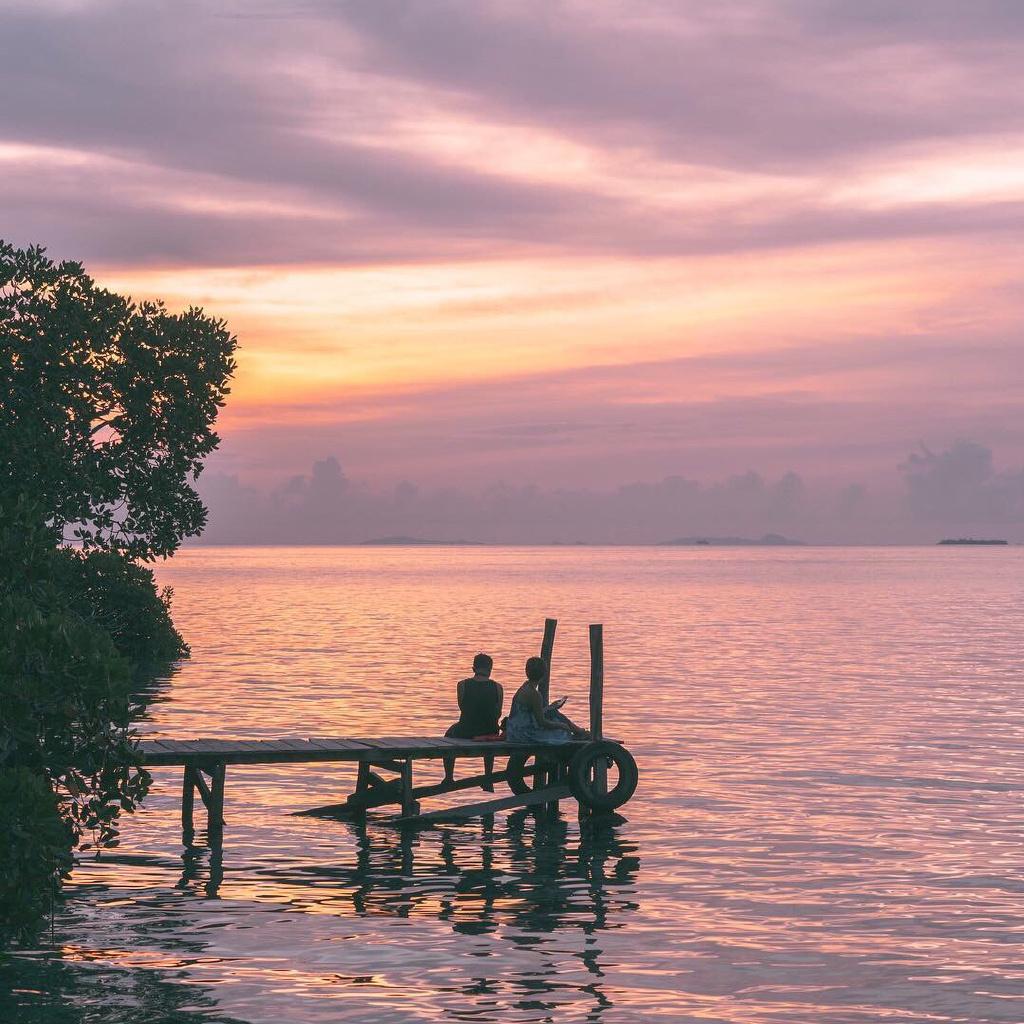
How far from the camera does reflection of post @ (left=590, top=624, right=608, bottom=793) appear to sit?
27.3 meters

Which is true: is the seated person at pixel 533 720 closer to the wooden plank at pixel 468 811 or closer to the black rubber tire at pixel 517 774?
the wooden plank at pixel 468 811

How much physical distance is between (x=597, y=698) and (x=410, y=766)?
490 cm

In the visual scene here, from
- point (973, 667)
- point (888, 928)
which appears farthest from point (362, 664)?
point (888, 928)

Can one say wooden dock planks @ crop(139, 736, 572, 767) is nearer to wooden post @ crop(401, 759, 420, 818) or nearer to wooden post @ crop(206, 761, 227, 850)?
wooden post @ crop(401, 759, 420, 818)

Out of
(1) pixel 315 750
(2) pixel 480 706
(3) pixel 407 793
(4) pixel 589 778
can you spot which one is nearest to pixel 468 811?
(3) pixel 407 793

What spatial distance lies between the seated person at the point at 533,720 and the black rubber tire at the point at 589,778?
0.52 meters

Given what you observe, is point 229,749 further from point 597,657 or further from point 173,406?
point 173,406

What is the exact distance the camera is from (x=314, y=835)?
1027 inches

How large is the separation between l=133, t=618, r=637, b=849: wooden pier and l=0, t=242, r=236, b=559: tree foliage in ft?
35.3

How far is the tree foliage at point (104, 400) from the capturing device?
35.2 metres

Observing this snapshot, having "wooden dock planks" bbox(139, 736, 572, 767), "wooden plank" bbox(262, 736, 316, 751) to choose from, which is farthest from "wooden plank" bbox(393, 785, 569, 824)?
"wooden plank" bbox(262, 736, 316, 751)

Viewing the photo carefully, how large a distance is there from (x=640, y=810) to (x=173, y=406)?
1597 cm

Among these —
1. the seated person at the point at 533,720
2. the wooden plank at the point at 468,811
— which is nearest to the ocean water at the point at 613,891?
the wooden plank at the point at 468,811

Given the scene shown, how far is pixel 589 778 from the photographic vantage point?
2728cm
